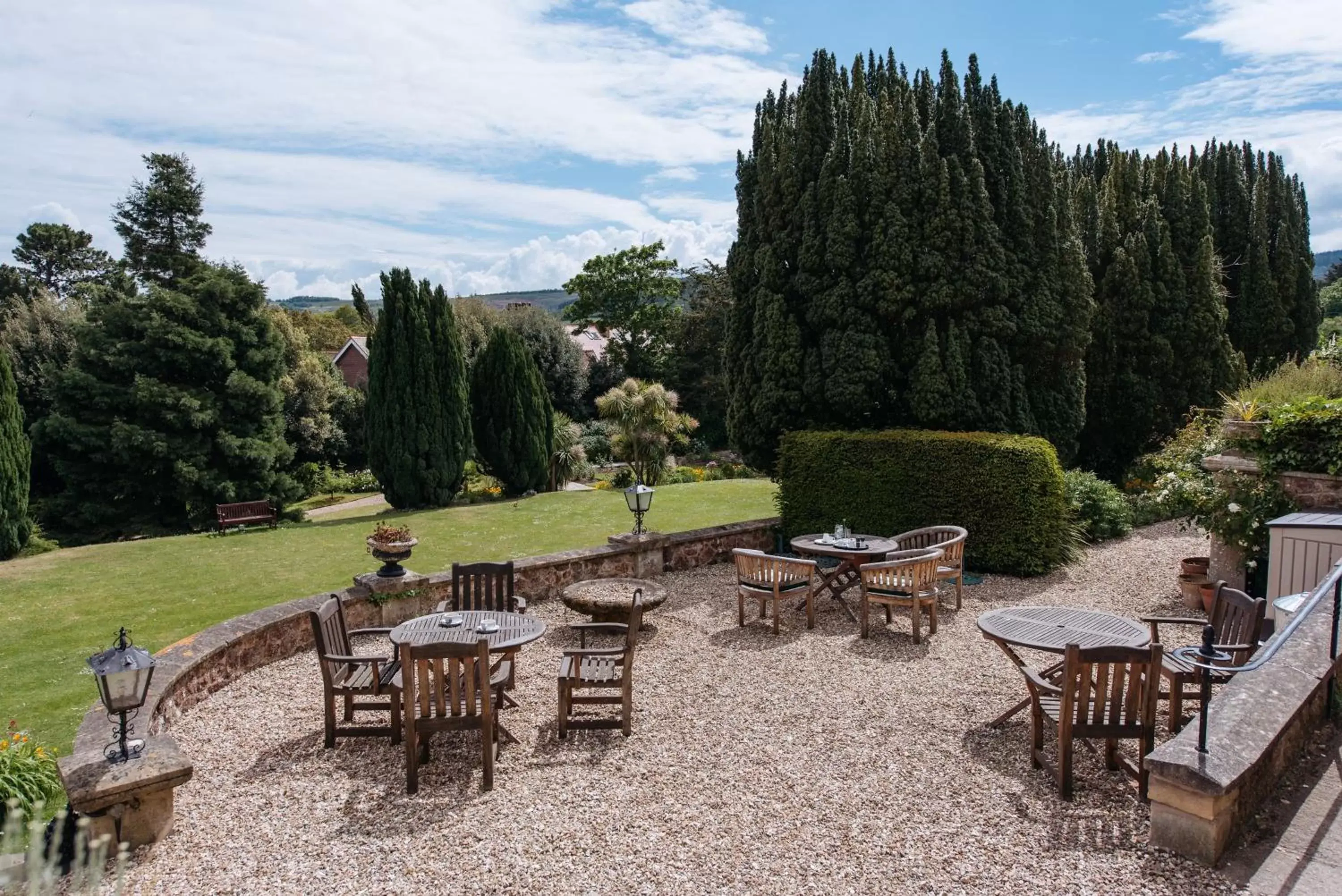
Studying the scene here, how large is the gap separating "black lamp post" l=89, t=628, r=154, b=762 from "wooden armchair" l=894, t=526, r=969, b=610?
6919 millimetres

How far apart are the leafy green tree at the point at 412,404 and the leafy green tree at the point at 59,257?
33012 millimetres

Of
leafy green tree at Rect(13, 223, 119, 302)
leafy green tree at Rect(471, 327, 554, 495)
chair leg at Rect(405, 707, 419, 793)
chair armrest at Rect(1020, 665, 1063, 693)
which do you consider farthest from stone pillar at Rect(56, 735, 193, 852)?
leafy green tree at Rect(13, 223, 119, 302)

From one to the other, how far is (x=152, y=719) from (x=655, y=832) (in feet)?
11.6

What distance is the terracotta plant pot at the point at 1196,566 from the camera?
952 cm

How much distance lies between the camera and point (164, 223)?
1278 inches

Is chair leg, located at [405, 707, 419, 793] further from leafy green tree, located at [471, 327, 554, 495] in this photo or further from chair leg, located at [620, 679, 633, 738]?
leafy green tree, located at [471, 327, 554, 495]

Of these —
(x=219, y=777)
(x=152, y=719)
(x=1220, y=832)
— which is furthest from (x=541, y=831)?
(x=1220, y=832)

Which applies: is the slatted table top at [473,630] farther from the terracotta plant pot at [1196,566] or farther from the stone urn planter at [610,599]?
the terracotta plant pot at [1196,566]

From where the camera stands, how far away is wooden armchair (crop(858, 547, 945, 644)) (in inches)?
312

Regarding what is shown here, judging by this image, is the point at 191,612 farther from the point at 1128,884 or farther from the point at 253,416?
the point at 253,416

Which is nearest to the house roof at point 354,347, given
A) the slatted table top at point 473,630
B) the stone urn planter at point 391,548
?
the stone urn planter at point 391,548

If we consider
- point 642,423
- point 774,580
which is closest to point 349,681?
point 774,580

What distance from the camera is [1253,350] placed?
20.1 meters

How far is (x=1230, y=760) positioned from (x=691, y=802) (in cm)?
282
